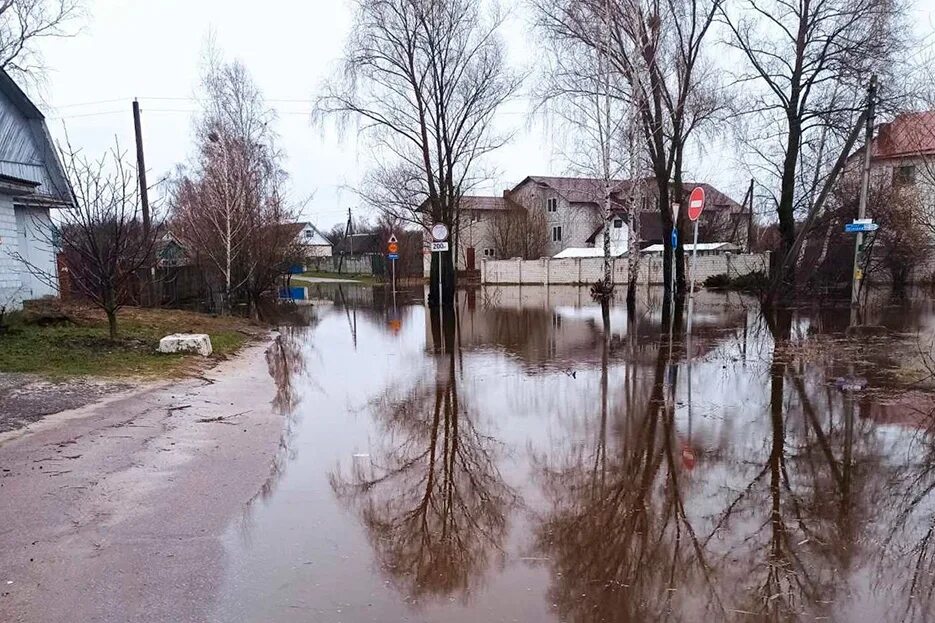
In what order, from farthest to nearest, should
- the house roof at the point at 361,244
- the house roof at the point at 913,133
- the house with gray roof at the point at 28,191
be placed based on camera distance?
the house roof at the point at 361,244 → the house with gray roof at the point at 28,191 → the house roof at the point at 913,133

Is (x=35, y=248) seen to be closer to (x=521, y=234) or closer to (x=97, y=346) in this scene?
(x=97, y=346)

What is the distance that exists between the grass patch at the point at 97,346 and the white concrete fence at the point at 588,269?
2498cm

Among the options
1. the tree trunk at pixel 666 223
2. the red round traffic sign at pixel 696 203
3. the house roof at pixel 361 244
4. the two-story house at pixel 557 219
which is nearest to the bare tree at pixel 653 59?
the tree trunk at pixel 666 223

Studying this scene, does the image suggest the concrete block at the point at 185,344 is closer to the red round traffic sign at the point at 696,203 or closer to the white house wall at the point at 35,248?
the white house wall at the point at 35,248

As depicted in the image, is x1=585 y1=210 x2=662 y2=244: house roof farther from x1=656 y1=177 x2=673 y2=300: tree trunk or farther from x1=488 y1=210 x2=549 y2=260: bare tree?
x1=656 y1=177 x2=673 y2=300: tree trunk

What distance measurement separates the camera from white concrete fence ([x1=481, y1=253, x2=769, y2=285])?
34.3 meters

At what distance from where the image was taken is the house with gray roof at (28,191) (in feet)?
48.4

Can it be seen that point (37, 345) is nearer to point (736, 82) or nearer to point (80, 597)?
point (80, 597)

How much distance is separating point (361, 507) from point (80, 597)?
1.80m

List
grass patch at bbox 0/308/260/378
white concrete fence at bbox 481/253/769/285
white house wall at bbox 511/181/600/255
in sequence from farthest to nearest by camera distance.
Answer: white house wall at bbox 511/181/600/255, white concrete fence at bbox 481/253/769/285, grass patch at bbox 0/308/260/378

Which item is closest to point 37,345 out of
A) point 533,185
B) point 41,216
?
point 41,216

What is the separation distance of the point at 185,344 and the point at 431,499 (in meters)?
8.04

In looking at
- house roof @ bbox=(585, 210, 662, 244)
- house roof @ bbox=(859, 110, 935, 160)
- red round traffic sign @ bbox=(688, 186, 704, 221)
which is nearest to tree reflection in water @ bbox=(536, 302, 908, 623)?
red round traffic sign @ bbox=(688, 186, 704, 221)

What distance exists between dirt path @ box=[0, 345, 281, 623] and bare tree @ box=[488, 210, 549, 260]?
4355 cm
